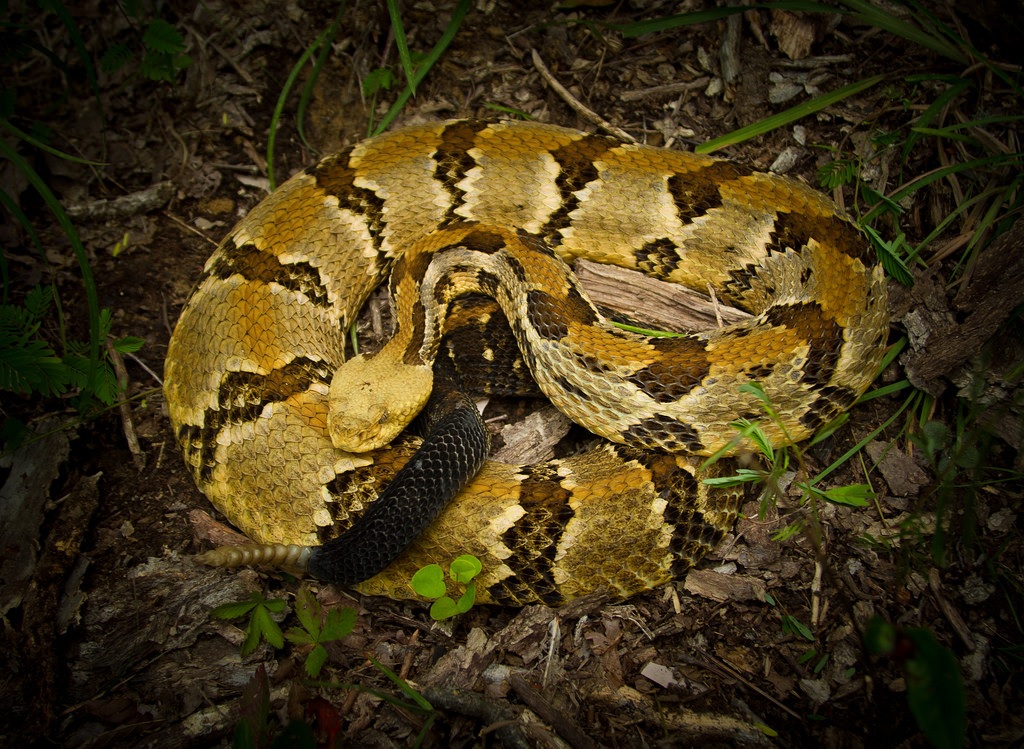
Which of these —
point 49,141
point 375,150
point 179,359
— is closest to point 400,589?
point 179,359

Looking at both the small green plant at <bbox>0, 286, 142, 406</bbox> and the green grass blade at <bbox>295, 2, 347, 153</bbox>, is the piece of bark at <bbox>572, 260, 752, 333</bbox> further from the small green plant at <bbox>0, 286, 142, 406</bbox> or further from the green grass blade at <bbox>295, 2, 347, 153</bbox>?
the small green plant at <bbox>0, 286, 142, 406</bbox>

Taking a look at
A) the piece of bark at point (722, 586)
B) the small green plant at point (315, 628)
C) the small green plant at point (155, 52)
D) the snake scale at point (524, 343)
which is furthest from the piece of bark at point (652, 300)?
the small green plant at point (155, 52)

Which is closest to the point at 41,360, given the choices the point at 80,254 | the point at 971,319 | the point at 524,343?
the point at 80,254

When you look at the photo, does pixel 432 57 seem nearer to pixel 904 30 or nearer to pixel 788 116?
pixel 788 116

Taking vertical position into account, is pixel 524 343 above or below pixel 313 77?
below

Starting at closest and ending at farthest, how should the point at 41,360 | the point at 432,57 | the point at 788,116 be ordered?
the point at 41,360 < the point at 788,116 < the point at 432,57

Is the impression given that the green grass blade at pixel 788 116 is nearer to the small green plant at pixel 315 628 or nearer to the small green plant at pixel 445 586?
the small green plant at pixel 445 586

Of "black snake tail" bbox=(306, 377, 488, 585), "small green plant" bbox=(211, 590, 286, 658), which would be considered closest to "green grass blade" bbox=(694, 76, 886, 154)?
"black snake tail" bbox=(306, 377, 488, 585)

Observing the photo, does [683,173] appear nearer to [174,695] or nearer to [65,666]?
[174,695]
